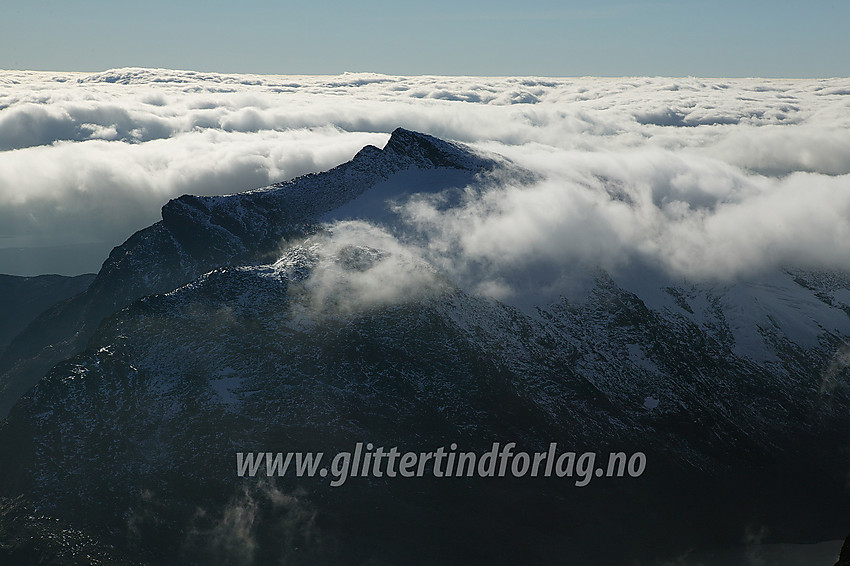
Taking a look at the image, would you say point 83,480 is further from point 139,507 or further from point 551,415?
point 551,415

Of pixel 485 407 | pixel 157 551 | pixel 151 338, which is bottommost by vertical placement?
pixel 157 551

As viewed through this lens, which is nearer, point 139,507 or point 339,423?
point 139,507

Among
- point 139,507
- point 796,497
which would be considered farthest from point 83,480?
point 796,497

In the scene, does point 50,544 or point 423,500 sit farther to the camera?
point 423,500

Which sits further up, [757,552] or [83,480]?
[83,480]

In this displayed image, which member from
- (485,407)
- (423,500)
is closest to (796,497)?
(485,407)

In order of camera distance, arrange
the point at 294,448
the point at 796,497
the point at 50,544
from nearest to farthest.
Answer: the point at 50,544
the point at 294,448
the point at 796,497

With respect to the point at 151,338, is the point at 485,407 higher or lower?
lower

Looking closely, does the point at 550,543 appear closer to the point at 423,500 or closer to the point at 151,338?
the point at 423,500

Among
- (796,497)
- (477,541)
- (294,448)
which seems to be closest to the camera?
(477,541)
